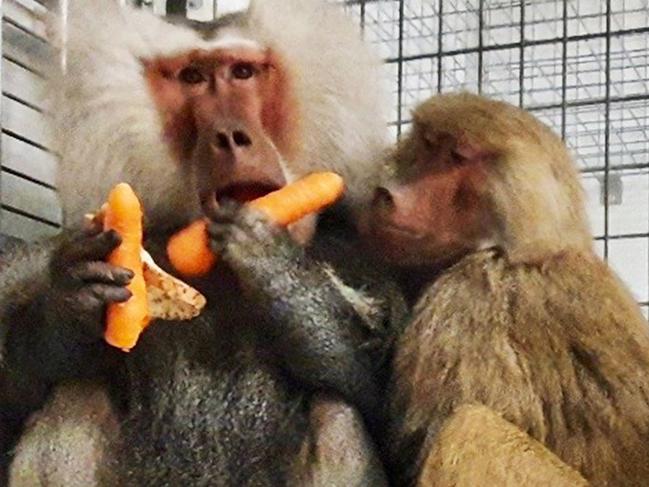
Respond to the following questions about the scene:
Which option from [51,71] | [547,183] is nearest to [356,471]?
[547,183]

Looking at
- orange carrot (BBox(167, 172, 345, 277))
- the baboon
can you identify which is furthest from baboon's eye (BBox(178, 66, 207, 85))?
orange carrot (BBox(167, 172, 345, 277))

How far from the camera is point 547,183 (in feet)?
5.65

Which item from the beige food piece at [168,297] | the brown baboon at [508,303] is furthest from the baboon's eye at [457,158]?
the beige food piece at [168,297]

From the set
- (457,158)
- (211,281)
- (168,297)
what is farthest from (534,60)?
(168,297)

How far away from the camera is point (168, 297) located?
1588 mm

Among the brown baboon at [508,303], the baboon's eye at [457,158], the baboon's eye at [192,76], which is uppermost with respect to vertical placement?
the baboon's eye at [192,76]

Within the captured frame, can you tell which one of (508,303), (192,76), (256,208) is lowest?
(508,303)

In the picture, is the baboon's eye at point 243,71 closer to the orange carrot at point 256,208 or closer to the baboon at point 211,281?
the baboon at point 211,281

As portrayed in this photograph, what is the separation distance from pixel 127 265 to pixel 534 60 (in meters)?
1.15

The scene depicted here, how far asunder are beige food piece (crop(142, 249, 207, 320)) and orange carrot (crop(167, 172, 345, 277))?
0.17 ft

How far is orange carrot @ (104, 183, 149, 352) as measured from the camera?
1.56 metres

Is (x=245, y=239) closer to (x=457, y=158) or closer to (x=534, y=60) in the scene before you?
(x=457, y=158)

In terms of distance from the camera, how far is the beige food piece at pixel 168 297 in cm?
158

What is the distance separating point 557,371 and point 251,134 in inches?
20.0
